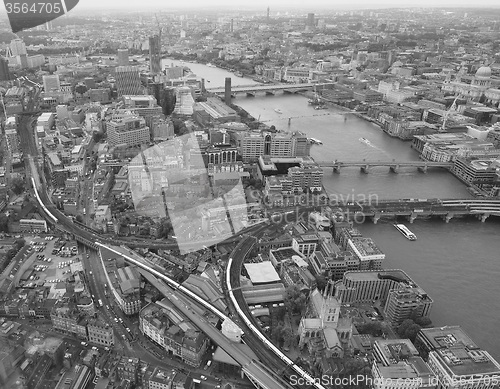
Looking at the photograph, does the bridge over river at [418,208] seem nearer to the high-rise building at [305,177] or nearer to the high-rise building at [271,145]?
the high-rise building at [305,177]

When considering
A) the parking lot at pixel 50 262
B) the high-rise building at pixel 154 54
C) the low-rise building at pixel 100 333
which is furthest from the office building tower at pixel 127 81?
the low-rise building at pixel 100 333

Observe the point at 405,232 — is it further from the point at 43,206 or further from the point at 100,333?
the point at 43,206

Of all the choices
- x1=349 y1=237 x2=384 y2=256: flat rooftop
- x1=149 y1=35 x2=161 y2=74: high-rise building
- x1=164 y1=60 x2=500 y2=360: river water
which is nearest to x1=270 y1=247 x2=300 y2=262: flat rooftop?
x1=349 y1=237 x2=384 y2=256: flat rooftop

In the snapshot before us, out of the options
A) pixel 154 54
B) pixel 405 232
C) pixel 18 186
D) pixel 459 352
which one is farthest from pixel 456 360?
pixel 154 54

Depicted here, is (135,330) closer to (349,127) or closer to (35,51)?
(349,127)

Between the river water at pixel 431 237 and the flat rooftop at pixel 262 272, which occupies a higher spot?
the flat rooftop at pixel 262 272

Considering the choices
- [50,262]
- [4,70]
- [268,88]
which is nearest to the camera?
[50,262]
